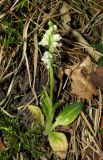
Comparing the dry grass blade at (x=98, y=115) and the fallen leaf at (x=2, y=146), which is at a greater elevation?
the fallen leaf at (x=2, y=146)

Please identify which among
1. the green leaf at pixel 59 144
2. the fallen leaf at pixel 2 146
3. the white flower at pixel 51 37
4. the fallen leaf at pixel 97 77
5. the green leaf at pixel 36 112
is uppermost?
the white flower at pixel 51 37

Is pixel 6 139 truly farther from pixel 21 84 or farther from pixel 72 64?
pixel 72 64

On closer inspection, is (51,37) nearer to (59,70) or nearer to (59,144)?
(59,70)

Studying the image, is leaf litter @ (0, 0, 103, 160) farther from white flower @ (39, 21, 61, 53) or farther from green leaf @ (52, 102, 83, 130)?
white flower @ (39, 21, 61, 53)

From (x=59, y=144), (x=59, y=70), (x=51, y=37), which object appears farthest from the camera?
(x=59, y=70)

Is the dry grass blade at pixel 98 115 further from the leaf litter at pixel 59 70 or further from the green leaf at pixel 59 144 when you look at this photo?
the green leaf at pixel 59 144

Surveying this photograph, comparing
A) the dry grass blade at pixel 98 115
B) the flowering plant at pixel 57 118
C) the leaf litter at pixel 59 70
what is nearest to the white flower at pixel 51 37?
the flowering plant at pixel 57 118

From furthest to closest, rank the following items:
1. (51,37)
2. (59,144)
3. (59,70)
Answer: (59,70), (59,144), (51,37)

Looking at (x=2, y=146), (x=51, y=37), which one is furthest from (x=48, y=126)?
(x=51, y=37)
